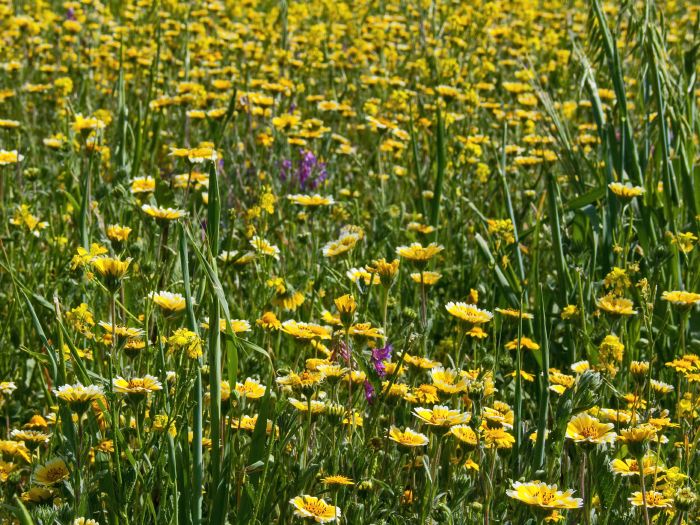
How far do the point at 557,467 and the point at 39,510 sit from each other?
0.93m

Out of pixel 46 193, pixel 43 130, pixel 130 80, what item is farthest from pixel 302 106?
pixel 46 193

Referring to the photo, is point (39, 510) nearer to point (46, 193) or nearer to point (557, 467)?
point (557, 467)

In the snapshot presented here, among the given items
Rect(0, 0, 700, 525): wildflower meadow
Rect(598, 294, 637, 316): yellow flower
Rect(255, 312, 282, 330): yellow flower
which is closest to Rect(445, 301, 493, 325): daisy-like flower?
Rect(0, 0, 700, 525): wildflower meadow

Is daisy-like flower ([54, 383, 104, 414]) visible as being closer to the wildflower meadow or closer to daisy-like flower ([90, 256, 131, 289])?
the wildflower meadow

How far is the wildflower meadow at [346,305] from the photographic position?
1.61 m

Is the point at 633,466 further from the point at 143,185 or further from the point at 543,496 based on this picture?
the point at 143,185

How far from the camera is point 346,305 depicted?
1775mm

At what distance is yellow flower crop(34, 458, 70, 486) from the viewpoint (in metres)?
1.59

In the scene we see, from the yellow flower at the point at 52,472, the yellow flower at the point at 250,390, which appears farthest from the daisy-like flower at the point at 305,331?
the yellow flower at the point at 52,472

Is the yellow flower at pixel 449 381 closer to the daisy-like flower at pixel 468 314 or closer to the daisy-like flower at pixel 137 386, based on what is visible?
the daisy-like flower at pixel 468 314

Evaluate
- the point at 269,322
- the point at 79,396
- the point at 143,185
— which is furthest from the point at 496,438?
the point at 143,185

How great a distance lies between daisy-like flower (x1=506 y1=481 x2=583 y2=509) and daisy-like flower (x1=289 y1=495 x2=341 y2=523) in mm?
269

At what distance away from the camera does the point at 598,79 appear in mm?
4492

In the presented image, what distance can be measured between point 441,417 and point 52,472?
647 millimetres
